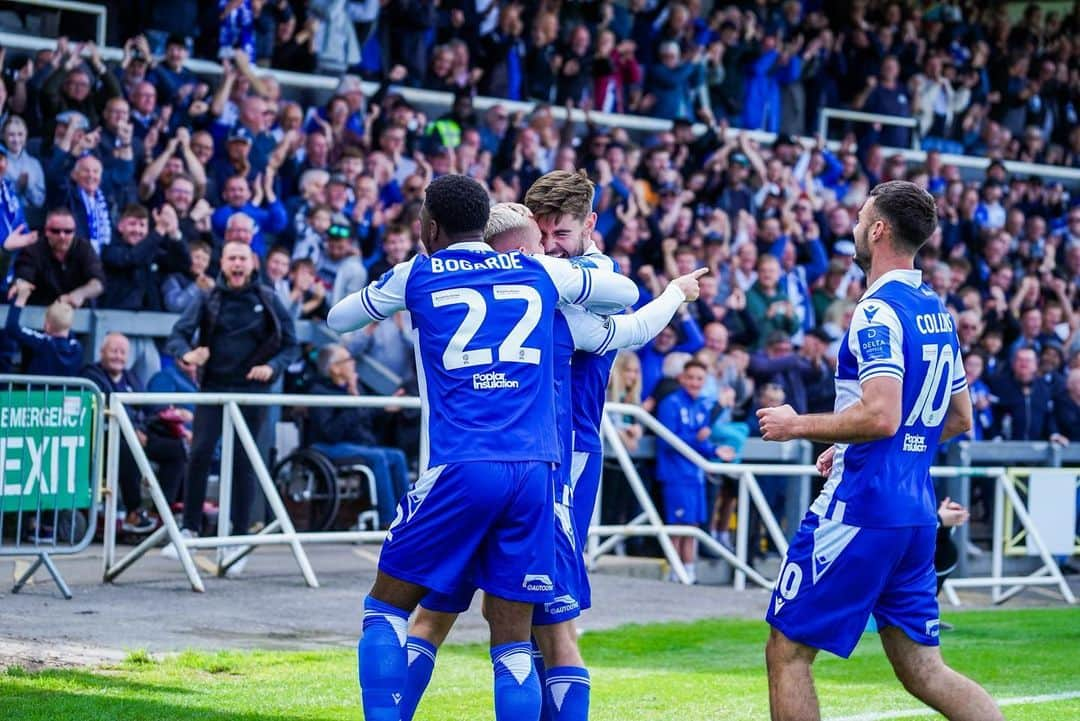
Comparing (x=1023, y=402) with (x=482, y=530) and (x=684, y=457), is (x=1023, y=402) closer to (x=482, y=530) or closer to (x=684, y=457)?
(x=684, y=457)

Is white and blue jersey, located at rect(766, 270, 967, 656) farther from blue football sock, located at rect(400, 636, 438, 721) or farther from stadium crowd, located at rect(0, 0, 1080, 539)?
stadium crowd, located at rect(0, 0, 1080, 539)

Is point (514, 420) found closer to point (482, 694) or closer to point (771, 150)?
point (482, 694)

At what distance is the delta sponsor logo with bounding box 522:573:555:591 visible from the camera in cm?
574

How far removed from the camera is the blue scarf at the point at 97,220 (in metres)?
13.4

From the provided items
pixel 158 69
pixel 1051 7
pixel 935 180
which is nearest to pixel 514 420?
pixel 158 69

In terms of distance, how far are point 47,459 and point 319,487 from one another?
9.10ft

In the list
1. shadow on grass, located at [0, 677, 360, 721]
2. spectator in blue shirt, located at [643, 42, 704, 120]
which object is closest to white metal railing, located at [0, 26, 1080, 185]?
spectator in blue shirt, located at [643, 42, 704, 120]

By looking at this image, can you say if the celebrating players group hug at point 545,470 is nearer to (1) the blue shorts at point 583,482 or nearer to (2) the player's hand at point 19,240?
(1) the blue shorts at point 583,482

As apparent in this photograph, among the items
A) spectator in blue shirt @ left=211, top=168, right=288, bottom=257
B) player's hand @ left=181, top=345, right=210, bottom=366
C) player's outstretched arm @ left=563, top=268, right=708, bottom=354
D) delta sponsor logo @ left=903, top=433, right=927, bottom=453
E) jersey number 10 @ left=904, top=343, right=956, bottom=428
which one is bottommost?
player's hand @ left=181, top=345, right=210, bottom=366

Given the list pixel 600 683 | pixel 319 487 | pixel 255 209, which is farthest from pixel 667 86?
pixel 600 683

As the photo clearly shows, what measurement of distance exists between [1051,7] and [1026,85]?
3.73 meters

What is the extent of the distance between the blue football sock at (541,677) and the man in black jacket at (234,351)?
5882mm

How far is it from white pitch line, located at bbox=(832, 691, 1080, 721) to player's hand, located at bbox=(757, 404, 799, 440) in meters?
2.32

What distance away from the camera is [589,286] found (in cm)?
594
